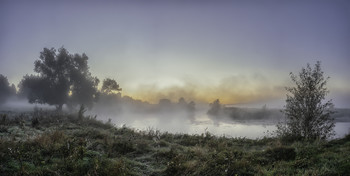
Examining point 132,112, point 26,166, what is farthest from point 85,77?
point 26,166

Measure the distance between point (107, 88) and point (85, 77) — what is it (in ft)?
36.1

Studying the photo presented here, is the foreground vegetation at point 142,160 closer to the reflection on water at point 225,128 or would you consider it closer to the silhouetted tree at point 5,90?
the reflection on water at point 225,128

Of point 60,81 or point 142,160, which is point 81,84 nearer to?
point 60,81

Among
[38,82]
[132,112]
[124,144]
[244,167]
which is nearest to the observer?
[244,167]

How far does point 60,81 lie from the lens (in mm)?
49094

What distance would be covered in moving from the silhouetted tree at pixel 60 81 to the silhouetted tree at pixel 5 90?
26511 mm

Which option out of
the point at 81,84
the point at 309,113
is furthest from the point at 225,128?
the point at 81,84

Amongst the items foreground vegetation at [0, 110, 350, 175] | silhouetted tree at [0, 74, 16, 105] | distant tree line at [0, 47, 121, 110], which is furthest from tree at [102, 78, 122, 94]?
foreground vegetation at [0, 110, 350, 175]

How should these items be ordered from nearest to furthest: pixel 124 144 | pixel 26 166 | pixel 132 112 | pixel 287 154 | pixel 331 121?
pixel 26 166, pixel 287 154, pixel 124 144, pixel 331 121, pixel 132 112

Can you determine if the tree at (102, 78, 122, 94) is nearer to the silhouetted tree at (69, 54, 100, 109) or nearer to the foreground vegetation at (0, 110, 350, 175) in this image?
the silhouetted tree at (69, 54, 100, 109)

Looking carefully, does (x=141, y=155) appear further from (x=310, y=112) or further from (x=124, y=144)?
(x=310, y=112)

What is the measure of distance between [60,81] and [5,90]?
37.1 metres

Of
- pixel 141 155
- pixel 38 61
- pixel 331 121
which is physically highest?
pixel 38 61

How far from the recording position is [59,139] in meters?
9.84
